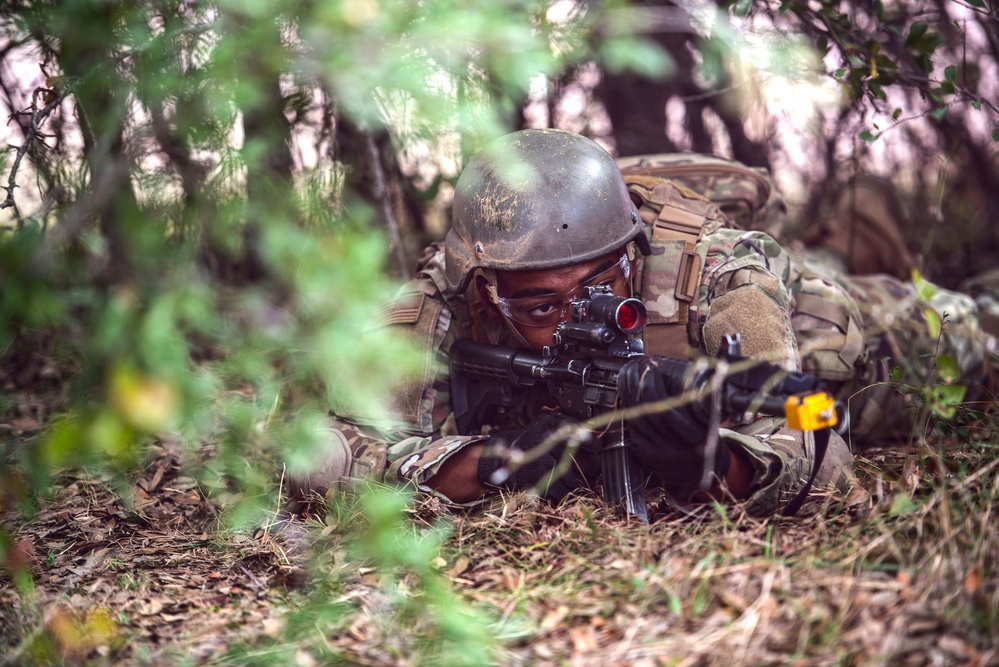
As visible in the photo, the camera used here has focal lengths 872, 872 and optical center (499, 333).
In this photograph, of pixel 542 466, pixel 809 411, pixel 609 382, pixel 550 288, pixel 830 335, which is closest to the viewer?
pixel 809 411

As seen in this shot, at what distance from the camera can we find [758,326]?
2.76 meters

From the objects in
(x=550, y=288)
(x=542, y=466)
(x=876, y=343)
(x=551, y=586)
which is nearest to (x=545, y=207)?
(x=550, y=288)

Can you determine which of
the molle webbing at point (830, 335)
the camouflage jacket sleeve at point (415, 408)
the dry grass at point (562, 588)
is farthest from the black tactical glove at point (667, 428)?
the molle webbing at point (830, 335)

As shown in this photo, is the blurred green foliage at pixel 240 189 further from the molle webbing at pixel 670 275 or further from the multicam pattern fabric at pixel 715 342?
the molle webbing at pixel 670 275

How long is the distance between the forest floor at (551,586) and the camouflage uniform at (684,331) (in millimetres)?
150

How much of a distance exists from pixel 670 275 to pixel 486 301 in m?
0.66

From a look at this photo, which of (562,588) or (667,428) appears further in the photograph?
(667,428)

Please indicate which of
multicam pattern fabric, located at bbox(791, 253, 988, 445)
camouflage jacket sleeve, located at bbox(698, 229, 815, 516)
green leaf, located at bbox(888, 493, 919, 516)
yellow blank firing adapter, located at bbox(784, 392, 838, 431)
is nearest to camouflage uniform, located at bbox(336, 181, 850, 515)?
camouflage jacket sleeve, located at bbox(698, 229, 815, 516)

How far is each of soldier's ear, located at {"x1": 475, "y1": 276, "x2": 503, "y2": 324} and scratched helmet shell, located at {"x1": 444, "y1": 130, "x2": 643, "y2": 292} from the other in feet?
0.24

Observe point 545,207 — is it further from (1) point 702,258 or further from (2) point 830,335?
(2) point 830,335

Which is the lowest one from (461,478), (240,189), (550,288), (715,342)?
(461,478)

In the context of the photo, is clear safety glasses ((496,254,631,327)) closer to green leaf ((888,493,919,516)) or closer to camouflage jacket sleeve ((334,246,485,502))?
camouflage jacket sleeve ((334,246,485,502))

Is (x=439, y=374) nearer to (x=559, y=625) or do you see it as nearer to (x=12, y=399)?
(x=559, y=625)

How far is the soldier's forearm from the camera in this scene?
289 cm
